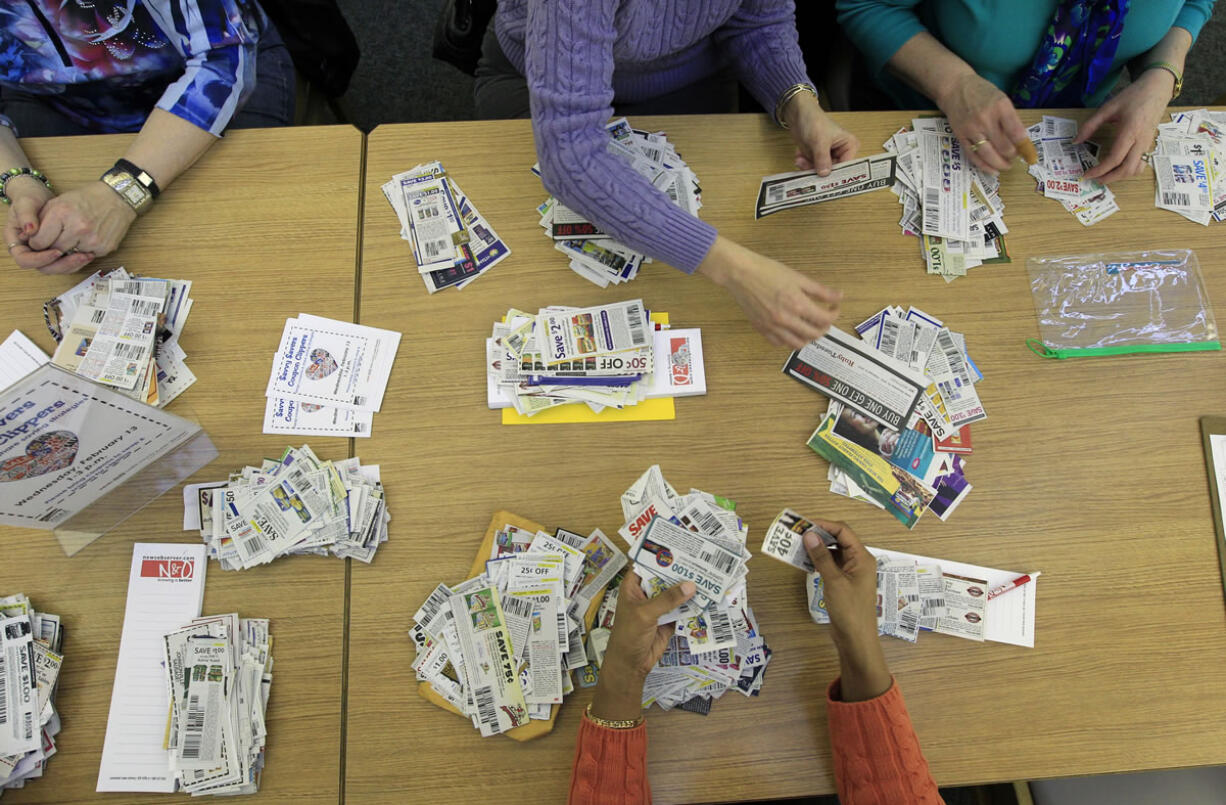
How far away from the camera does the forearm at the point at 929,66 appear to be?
4.06 feet

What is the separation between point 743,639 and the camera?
98 cm

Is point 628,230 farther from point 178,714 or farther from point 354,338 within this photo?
point 178,714

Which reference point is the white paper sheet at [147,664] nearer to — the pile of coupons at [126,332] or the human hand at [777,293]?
the pile of coupons at [126,332]

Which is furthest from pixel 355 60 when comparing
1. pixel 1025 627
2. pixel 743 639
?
pixel 1025 627

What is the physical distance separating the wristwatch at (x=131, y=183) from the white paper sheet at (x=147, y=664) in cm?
56

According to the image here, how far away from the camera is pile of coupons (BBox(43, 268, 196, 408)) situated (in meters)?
1.04

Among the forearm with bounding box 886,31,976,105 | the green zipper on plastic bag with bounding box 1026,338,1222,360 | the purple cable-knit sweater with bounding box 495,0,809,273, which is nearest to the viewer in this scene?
the purple cable-knit sweater with bounding box 495,0,809,273

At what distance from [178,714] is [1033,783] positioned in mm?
1498

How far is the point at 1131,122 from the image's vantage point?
1.18 m

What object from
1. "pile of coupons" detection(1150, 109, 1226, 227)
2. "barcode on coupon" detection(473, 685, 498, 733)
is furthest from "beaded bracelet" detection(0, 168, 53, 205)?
"pile of coupons" detection(1150, 109, 1226, 227)

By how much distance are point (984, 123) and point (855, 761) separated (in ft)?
3.44

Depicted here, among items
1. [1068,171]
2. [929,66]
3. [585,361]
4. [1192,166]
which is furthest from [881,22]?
[585,361]

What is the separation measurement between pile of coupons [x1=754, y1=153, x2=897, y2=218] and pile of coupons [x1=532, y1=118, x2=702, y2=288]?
0.41ft

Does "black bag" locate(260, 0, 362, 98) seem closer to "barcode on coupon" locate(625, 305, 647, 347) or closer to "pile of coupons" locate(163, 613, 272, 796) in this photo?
"barcode on coupon" locate(625, 305, 647, 347)
